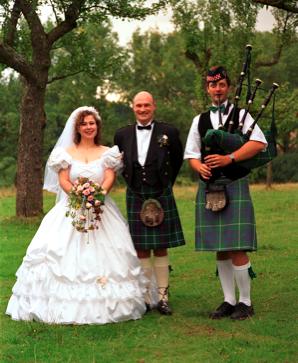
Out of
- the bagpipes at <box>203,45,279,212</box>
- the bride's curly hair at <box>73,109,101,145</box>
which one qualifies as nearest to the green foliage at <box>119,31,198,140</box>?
the bride's curly hair at <box>73,109,101,145</box>

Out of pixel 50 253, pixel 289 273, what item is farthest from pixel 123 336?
pixel 289 273

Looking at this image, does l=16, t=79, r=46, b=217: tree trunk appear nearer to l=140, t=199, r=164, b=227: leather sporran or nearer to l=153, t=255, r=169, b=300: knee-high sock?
l=153, t=255, r=169, b=300: knee-high sock

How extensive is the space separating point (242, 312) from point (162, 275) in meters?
0.89

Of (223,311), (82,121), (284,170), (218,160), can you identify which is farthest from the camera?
(284,170)

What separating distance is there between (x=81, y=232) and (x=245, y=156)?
1.68m

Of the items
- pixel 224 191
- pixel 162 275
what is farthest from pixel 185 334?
pixel 224 191

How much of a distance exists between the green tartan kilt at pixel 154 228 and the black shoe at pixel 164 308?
1.81 ft

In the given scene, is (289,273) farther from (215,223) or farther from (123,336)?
(123,336)

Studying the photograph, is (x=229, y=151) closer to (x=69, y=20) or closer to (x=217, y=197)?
(x=217, y=197)

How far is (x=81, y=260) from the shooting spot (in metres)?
6.58

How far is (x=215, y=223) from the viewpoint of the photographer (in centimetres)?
661

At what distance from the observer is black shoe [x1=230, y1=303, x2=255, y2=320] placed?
21.8 feet

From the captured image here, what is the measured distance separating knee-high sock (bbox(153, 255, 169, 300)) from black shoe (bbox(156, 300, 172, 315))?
0.05 metres

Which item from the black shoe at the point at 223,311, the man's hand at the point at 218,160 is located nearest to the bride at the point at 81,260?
the black shoe at the point at 223,311
